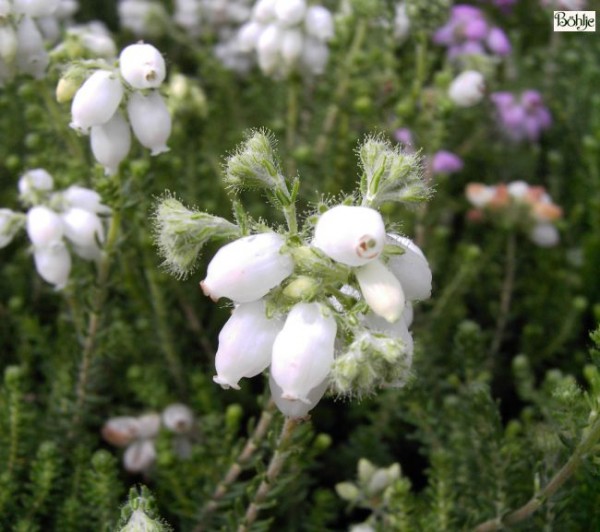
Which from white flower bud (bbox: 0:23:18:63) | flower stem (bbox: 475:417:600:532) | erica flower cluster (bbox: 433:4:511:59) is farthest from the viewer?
erica flower cluster (bbox: 433:4:511:59)

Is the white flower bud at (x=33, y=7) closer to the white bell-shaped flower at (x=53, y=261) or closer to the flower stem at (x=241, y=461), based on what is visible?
the white bell-shaped flower at (x=53, y=261)

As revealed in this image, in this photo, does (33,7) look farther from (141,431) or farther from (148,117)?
(141,431)

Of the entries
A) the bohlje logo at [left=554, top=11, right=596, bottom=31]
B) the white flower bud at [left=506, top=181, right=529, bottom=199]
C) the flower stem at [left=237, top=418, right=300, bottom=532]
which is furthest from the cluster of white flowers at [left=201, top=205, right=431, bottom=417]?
the bohlje logo at [left=554, top=11, right=596, bottom=31]

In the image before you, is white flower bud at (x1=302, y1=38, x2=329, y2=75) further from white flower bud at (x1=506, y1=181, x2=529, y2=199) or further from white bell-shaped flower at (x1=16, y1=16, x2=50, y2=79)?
white bell-shaped flower at (x1=16, y1=16, x2=50, y2=79)

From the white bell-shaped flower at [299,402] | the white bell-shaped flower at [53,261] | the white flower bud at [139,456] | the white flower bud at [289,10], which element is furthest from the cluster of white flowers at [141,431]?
the white flower bud at [289,10]

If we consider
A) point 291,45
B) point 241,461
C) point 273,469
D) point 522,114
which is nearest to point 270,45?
point 291,45

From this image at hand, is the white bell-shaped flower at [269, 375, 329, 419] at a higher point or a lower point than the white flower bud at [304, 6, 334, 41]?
lower
